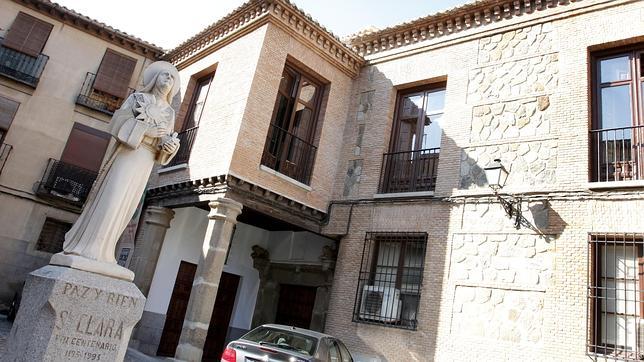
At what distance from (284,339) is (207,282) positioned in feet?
7.96

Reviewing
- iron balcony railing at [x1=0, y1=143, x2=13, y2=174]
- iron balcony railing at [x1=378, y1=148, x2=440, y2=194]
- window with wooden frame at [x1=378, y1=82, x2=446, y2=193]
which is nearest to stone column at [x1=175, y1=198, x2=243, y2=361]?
iron balcony railing at [x1=378, y1=148, x2=440, y2=194]

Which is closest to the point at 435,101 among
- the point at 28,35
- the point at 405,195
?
the point at 405,195

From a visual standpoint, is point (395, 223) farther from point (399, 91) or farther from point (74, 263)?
point (74, 263)

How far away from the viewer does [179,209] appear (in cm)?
1252

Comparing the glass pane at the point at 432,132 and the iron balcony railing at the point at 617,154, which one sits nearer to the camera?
the iron balcony railing at the point at 617,154

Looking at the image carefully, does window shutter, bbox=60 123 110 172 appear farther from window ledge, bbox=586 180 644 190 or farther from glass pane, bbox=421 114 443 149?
window ledge, bbox=586 180 644 190

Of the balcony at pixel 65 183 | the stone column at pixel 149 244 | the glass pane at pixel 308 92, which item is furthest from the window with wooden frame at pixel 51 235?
the glass pane at pixel 308 92

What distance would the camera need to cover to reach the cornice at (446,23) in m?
10.1

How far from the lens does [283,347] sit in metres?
7.10

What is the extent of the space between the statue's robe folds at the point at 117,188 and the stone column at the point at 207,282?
186 inches

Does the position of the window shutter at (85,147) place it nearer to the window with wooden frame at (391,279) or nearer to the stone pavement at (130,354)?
the stone pavement at (130,354)

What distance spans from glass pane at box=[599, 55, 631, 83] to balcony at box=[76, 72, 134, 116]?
578 inches

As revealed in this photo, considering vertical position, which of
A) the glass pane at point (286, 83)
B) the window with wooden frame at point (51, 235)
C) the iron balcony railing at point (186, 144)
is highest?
the glass pane at point (286, 83)

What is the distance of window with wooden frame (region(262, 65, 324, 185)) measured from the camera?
11.0 meters
